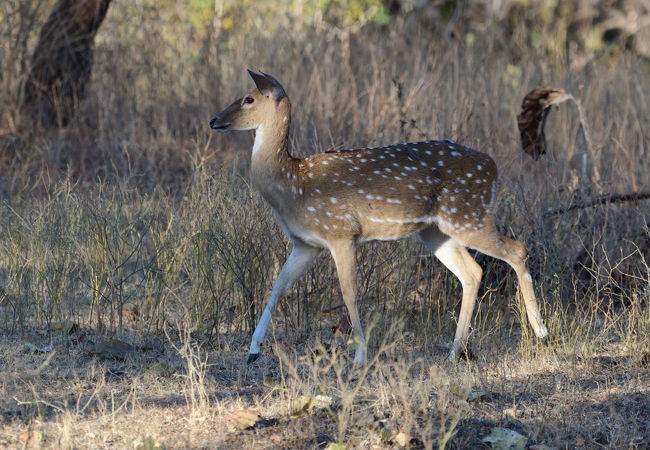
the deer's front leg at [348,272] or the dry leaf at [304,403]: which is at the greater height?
the deer's front leg at [348,272]

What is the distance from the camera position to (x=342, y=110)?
10797mm

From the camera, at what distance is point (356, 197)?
6.02 m

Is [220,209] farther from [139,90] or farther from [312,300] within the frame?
[139,90]

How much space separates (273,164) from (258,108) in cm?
38

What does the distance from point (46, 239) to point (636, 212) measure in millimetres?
4711

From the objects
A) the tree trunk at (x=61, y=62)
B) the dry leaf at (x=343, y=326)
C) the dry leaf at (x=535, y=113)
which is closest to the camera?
the dry leaf at (x=343, y=326)

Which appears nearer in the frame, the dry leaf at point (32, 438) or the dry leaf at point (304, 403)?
the dry leaf at point (32, 438)

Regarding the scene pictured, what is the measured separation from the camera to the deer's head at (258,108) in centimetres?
609

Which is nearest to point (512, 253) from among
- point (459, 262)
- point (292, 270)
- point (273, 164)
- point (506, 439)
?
point (459, 262)

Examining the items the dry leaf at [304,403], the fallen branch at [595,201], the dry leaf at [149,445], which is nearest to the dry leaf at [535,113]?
the fallen branch at [595,201]

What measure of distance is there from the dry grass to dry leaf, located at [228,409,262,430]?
60 mm

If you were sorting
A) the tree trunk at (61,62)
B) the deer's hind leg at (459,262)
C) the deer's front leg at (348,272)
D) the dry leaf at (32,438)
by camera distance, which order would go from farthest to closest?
the tree trunk at (61,62) < the deer's hind leg at (459,262) < the deer's front leg at (348,272) < the dry leaf at (32,438)

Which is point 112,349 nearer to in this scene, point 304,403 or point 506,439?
point 304,403

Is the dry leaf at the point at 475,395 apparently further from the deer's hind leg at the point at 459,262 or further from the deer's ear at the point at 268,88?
the deer's ear at the point at 268,88
